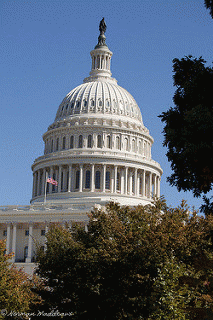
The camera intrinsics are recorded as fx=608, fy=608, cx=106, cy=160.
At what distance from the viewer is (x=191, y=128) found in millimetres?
25281

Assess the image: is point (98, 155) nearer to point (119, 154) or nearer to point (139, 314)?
point (119, 154)

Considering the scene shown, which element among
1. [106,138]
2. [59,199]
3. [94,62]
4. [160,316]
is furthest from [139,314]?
[94,62]

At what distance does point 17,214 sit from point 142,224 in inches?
2389

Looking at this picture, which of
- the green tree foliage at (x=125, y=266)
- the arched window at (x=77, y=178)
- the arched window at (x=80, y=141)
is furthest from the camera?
the arched window at (x=80, y=141)

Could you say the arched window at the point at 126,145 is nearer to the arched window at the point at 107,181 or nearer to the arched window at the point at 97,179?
the arched window at the point at 107,181

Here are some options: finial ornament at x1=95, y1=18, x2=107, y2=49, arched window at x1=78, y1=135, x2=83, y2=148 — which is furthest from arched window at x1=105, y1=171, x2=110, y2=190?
finial ornament at x1=95, y1=18, x2=107, y2=49

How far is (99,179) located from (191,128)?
315 feet

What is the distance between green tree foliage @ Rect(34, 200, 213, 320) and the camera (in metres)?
41.3

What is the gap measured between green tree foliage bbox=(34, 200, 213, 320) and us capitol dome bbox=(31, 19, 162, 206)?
62693 mm

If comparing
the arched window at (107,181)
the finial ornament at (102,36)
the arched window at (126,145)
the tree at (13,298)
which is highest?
the finial ornament at (102,36)

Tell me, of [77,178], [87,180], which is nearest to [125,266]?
[87,180]

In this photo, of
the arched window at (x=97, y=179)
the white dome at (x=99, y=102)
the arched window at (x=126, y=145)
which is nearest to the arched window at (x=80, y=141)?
the white dome at (x=99, y=102)

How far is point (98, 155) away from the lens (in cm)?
11981

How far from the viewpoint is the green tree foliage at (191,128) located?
81.7 feet
